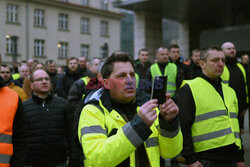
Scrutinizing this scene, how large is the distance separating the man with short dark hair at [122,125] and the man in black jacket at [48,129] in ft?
6.12

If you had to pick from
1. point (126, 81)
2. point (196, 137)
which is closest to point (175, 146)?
point (126, 81)

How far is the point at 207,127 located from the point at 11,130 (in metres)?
1.88

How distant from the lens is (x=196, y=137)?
11.1ft

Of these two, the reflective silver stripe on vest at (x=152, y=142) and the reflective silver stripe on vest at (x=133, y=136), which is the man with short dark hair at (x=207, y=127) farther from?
the reflective silver stripe on vest at (x=133, y=136)

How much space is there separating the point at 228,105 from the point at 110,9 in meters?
40.0

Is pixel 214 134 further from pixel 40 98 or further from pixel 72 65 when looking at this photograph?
pixel 72 65

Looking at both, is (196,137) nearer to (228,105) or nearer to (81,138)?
(228,105)

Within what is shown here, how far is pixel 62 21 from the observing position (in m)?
37.2

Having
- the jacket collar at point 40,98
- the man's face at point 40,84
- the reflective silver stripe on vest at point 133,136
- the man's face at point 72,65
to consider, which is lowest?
the reflective silver stripe on vest at point 133,136

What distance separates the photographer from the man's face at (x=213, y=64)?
3615 millimetres

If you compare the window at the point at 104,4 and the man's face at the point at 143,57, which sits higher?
the window at the point at 104,4

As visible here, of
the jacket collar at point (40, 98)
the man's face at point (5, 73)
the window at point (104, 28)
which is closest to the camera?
the jacket collar at point (40, 98)

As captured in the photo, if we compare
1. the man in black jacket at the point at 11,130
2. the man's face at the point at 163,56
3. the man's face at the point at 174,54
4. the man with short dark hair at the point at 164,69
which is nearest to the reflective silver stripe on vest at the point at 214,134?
the man in black jacket at the point at 11,130

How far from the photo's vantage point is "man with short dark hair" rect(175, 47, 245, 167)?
3.31 m
